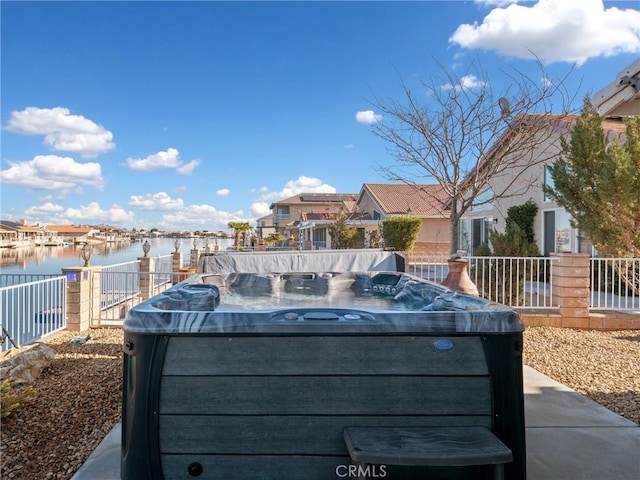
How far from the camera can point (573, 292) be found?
6.11 m

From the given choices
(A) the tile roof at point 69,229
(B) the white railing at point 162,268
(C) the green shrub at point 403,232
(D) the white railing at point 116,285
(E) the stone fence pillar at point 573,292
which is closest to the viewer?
(E) the stone fence pillar at point 573,292

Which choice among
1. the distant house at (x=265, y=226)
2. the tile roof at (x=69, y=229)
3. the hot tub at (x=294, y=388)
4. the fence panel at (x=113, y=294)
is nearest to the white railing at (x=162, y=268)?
the fence panel at (x=113, y=294)

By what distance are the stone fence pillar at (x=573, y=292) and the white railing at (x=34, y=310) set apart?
7.28 metres

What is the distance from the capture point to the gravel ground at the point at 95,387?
253 cm

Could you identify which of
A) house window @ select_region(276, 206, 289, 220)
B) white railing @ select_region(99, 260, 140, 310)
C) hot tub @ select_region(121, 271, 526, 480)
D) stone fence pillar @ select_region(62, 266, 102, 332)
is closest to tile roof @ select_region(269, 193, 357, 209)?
house window @ select_region(276, 206, 289, 220)

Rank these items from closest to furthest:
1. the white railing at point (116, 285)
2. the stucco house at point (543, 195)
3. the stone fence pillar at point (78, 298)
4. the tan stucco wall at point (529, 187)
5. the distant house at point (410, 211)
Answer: the stone fence pillar at point (78, 298) → the white railing at point (116, 285) → the stucco house at point (543, 195) → the tan stucco wall at point (529, 187) → the distant house at point (410, 211)

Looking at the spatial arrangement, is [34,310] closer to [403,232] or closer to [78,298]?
[78,298]

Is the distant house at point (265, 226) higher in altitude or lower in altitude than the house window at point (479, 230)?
higher

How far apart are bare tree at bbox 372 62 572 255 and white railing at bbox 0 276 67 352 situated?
21.1 ft

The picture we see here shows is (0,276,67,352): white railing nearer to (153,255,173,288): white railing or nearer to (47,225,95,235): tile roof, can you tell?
(153,255,173,288): white railing

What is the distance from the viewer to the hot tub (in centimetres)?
173

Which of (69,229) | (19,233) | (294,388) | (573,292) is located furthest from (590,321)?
(69,229)

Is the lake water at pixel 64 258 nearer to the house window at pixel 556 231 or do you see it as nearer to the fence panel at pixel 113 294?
the fence panel at pixel 113 294

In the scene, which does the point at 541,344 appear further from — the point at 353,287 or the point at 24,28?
the point at 24,28
